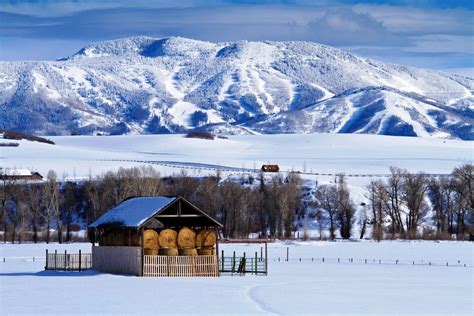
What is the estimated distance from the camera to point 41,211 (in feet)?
429

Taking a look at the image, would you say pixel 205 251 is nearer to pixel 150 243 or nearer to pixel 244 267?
pixel 244 267

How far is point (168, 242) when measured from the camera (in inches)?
2297

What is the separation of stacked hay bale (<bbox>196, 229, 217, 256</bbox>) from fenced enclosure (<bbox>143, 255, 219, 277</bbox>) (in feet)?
2.23

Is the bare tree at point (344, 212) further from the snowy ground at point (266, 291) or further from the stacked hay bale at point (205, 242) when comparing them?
the stacked hay bale at point (205, 242)

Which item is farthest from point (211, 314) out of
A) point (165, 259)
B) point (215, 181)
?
point (215, 181)

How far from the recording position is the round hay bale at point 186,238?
58.7 metres

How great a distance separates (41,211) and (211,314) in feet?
315

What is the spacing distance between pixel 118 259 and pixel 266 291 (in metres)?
13.8

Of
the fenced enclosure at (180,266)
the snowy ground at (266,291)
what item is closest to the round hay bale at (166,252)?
the fenced enclosure at (180,266)

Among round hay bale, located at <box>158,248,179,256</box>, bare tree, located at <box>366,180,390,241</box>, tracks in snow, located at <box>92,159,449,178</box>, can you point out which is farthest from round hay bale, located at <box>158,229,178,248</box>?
tracks in snow, located at <box>92,159,449,178</box>

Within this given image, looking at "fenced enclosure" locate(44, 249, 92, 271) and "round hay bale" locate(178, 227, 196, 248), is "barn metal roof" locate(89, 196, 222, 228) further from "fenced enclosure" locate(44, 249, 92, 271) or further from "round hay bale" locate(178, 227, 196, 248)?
"fenced enclosure" locate(44, 249, 92, 271)

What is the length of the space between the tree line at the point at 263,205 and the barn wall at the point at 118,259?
163 feet

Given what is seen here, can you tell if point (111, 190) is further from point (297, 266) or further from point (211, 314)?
point (211, 314)

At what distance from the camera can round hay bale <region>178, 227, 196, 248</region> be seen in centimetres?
5869
